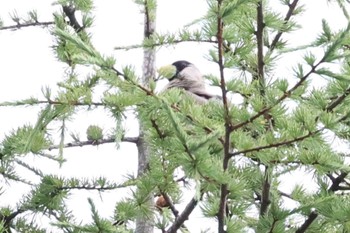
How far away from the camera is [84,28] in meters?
2.17

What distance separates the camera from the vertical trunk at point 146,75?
8.43ft

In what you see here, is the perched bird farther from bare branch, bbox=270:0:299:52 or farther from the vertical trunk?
bare branch, bbox=270:0:299:52

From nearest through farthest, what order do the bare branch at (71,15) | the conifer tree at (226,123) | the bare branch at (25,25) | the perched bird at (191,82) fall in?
the conifer tree at (226,123) < the bare branch at (71,15) < the bare branch at (25,25) < the perched bird at (191,82)

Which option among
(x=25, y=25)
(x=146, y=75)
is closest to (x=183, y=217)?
(x=146, y=75)

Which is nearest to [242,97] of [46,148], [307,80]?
[307,80]

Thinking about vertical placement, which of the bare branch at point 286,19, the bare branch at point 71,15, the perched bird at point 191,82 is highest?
the perched bird at point 191,82

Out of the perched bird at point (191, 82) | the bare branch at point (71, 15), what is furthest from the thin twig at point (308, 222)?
the perched bird at point (191, 82)

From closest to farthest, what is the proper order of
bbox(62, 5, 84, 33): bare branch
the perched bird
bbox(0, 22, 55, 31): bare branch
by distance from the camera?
bbox(62, 5, 84, 33): bare branch < bbox(0, 22, 55, 31): bare branch < the perched bird

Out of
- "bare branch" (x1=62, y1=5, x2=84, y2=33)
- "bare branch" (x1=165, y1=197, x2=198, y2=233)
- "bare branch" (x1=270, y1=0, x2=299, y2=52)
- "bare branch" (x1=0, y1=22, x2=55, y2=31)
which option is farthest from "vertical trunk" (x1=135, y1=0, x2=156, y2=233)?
"bare branch" (x1=270, y1=0, x2=299, y2=52)

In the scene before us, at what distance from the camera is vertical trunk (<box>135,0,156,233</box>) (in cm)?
257

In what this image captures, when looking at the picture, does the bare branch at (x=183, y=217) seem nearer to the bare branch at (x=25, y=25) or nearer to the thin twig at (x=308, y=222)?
the thin twig at (x=308, y=222)

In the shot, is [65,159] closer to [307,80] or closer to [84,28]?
[84,28]

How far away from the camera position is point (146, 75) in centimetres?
283

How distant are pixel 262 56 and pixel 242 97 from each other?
0.43ft
